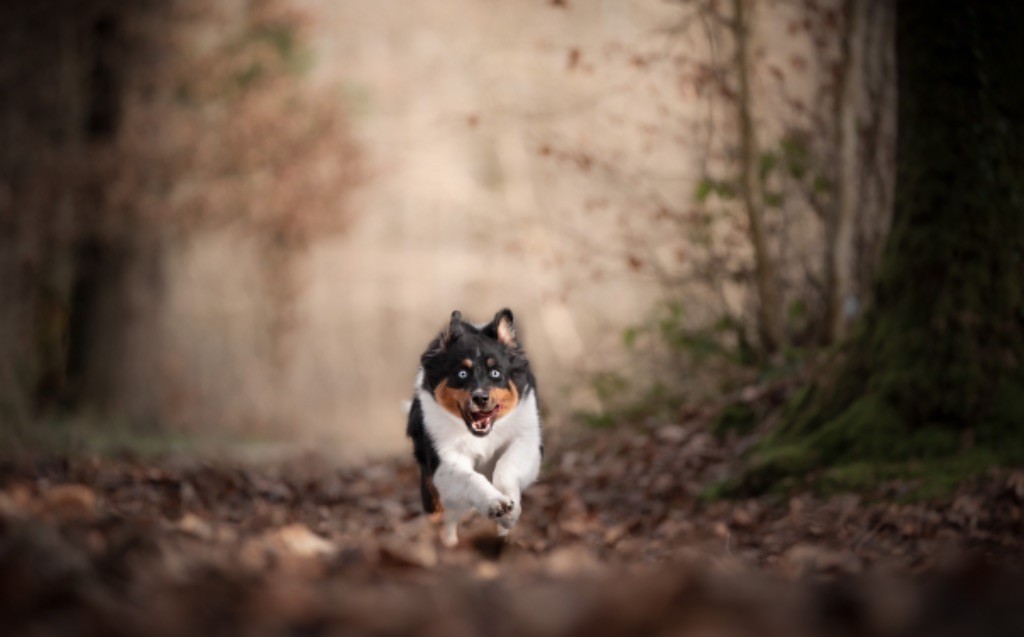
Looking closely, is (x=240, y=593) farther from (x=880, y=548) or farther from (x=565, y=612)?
(x=880, y=548)

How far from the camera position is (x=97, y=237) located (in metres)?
13.6

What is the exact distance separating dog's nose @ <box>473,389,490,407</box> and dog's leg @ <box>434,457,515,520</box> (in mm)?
329

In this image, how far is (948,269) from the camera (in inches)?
233

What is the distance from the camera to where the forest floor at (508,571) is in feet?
6.47

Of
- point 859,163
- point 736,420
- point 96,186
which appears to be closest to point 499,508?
point 736,420

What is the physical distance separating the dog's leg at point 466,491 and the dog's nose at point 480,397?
1.08ft

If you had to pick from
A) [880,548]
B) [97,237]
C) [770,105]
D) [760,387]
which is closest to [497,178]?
[97,237]

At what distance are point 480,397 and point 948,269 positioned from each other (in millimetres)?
3072

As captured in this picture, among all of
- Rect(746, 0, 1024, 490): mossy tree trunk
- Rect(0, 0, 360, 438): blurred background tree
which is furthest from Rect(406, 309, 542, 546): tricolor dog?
Rect(0, 0, 360, 438): blurred background tree

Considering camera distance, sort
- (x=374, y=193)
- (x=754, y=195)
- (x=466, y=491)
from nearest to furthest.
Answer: (x=466, y=491) < (x=754, y=195) < (x=374, y=193)

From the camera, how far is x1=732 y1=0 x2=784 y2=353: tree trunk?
28.9 ft

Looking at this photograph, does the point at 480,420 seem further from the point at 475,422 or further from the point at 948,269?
the point at 948,269

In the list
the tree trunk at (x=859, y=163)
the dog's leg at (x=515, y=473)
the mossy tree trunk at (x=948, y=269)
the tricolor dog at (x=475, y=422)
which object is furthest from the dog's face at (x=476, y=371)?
the tree trunk at (x=859, y=163)

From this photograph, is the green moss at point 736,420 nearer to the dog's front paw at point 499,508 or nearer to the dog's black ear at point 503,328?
the dog's black ear at point 503,328
